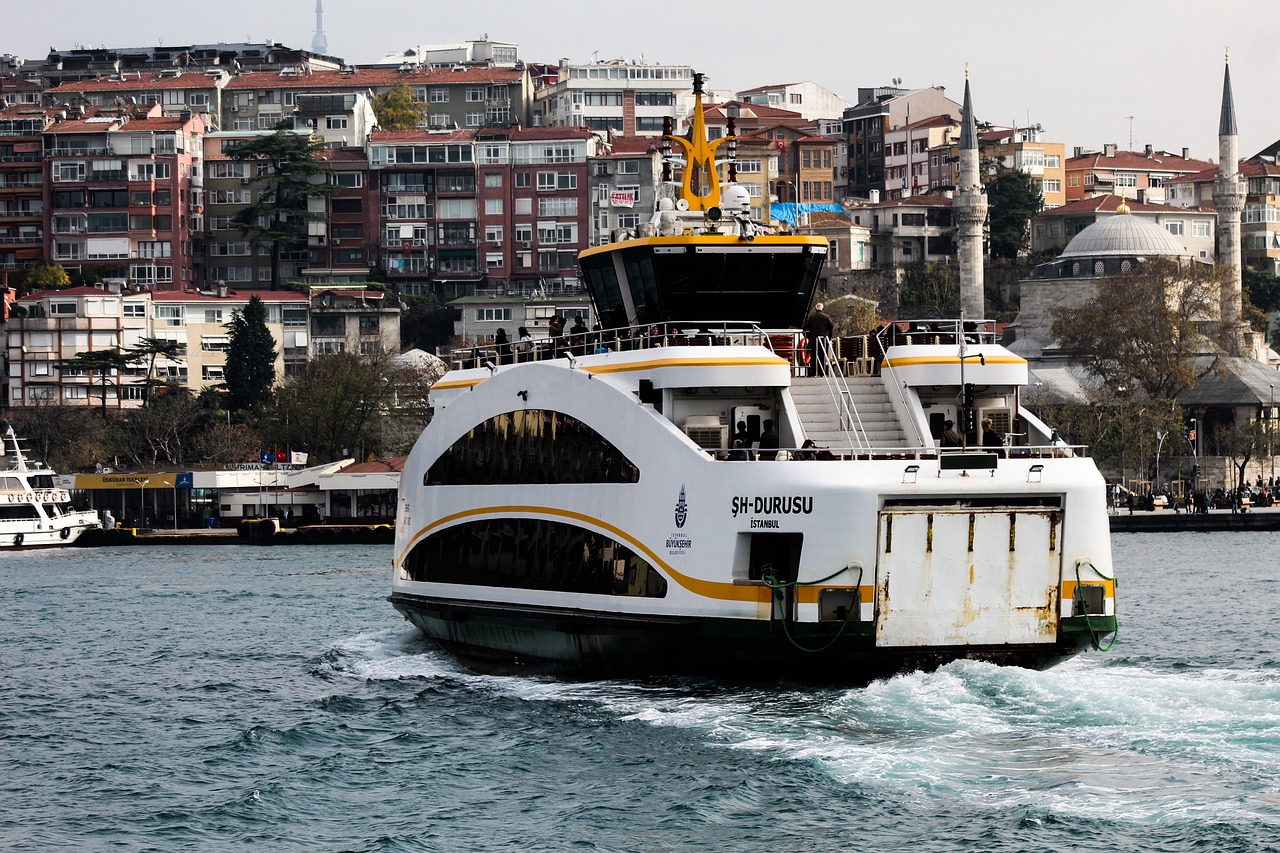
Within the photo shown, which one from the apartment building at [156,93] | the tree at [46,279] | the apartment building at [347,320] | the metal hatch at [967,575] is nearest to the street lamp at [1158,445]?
the apartment building at [347,320]

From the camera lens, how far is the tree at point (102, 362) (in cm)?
10431

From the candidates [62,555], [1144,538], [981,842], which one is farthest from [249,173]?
[981,842]

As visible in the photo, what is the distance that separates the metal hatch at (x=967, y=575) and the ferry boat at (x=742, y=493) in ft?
0.08

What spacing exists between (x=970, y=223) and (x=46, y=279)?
5453 centimetres

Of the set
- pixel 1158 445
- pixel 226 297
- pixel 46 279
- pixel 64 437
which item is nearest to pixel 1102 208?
pixel 1158 445

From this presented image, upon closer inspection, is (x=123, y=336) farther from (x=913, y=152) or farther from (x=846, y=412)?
(x=846, y=412)

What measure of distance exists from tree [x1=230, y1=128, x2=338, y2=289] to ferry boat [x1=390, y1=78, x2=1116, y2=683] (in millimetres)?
93506

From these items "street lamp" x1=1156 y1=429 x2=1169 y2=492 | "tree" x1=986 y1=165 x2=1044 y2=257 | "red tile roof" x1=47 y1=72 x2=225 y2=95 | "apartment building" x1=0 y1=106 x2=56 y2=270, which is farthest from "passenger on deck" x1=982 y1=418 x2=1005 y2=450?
"red tile roof" x1=47 y1=72 x2=225 y2=95

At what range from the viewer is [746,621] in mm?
24266

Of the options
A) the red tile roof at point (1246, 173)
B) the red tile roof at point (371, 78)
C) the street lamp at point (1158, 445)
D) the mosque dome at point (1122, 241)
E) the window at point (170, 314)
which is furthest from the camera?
the red tile roof at point (1246, 173)

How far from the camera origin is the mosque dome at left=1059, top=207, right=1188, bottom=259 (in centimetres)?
12312

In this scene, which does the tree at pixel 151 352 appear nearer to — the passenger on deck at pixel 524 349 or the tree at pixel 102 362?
the tree at pixel 102 362

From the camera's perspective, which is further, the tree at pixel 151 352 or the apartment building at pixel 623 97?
the apartment building at pixel 623 97

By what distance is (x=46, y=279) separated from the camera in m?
118
